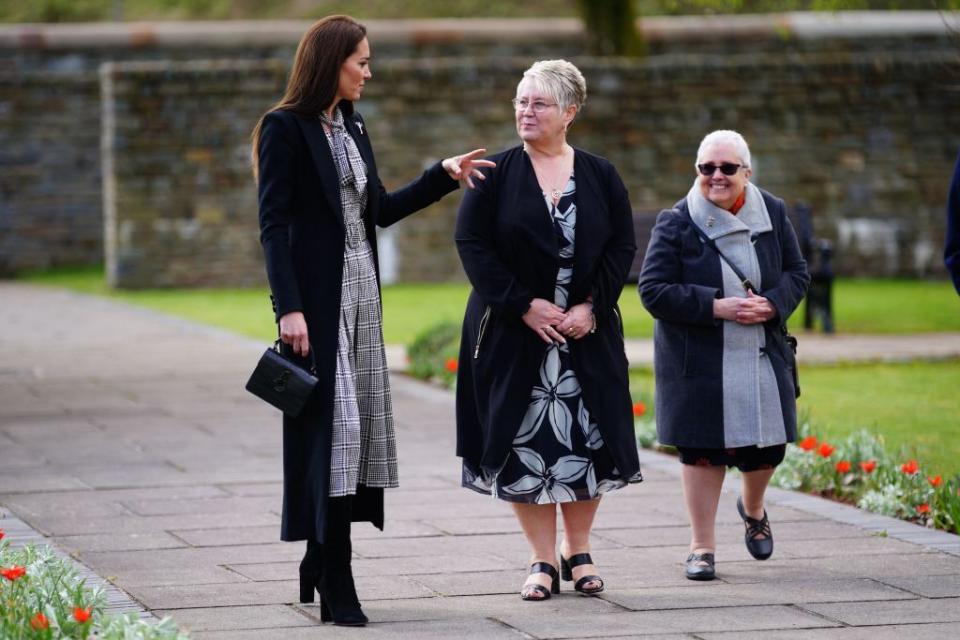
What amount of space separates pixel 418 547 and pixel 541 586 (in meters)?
0.97

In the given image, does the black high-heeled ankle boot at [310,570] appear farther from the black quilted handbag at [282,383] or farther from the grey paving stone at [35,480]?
the grey paving stone at [35,480]

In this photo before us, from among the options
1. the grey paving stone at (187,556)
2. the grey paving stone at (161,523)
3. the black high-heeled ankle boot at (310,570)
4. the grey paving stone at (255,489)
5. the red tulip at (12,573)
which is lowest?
the grey paving stone at (255,489)

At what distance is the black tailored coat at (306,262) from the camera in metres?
4.75

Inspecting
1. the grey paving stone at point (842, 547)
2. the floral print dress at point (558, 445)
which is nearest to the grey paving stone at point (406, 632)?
the floral print dress at point (558, 445)

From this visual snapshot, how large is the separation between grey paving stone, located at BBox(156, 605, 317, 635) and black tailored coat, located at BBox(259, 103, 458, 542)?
0.80ft

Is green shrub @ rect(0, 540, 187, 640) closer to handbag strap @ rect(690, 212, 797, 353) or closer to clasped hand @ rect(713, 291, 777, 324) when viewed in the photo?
clasped hand @ rect(713, 291, 777, 324)

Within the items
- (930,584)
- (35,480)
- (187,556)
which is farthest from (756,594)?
(35,480)

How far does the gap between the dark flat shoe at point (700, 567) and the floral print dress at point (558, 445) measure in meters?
0.46

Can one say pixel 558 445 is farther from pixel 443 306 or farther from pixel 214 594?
pixel 443 306

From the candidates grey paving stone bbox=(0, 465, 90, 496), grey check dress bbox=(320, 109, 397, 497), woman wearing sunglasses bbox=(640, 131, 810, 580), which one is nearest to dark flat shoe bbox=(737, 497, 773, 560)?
woman wearing sunglasses bbox=(640, 131, 810, 580)

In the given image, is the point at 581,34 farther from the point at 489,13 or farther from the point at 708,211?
the point at 708,211

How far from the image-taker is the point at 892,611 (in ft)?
15.9

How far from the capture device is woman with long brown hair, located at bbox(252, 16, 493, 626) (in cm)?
476

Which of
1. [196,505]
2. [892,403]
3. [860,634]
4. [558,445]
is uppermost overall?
[558,445]
